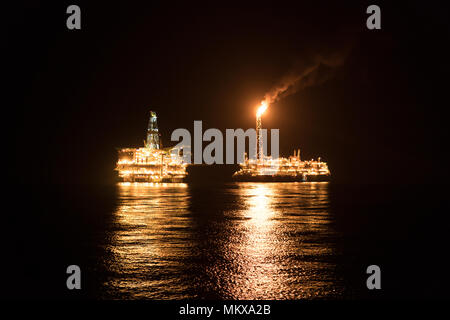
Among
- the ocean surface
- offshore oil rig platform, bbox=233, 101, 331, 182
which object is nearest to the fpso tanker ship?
offshore oil rig platform, bbox=233, 101, 331, 182

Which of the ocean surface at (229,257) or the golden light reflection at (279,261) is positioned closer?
the golden light reflection at (279,261)

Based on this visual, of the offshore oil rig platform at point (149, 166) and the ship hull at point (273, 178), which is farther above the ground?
the offshore oil rig platform at point (149, 166)

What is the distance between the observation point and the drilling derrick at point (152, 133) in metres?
106

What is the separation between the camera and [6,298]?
741 cm

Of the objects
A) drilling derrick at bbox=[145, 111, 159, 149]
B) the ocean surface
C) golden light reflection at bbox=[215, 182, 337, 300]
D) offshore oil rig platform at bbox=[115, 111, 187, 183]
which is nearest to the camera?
golden light reflection at bbox=[215, 182, 337, 300]

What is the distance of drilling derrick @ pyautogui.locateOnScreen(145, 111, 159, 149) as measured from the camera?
10551cm

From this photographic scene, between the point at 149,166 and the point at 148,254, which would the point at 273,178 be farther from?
the point at 148,254

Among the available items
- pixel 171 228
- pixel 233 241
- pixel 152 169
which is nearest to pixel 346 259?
pixel 233 241

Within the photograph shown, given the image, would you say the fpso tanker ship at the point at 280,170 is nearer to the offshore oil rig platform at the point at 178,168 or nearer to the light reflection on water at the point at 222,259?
the offshore oil rig platform at the point at 178,168

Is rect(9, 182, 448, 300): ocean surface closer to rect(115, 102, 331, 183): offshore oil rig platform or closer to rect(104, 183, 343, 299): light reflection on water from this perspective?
rect(104, 183, 343, 299): light reflection on water

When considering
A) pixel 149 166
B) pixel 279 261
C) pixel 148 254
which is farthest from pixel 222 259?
pixel 149 166

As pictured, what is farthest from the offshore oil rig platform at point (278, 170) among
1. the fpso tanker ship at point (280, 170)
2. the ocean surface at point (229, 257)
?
the ocean surface at point (229, 257)

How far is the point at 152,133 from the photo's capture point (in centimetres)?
Result: 10769
